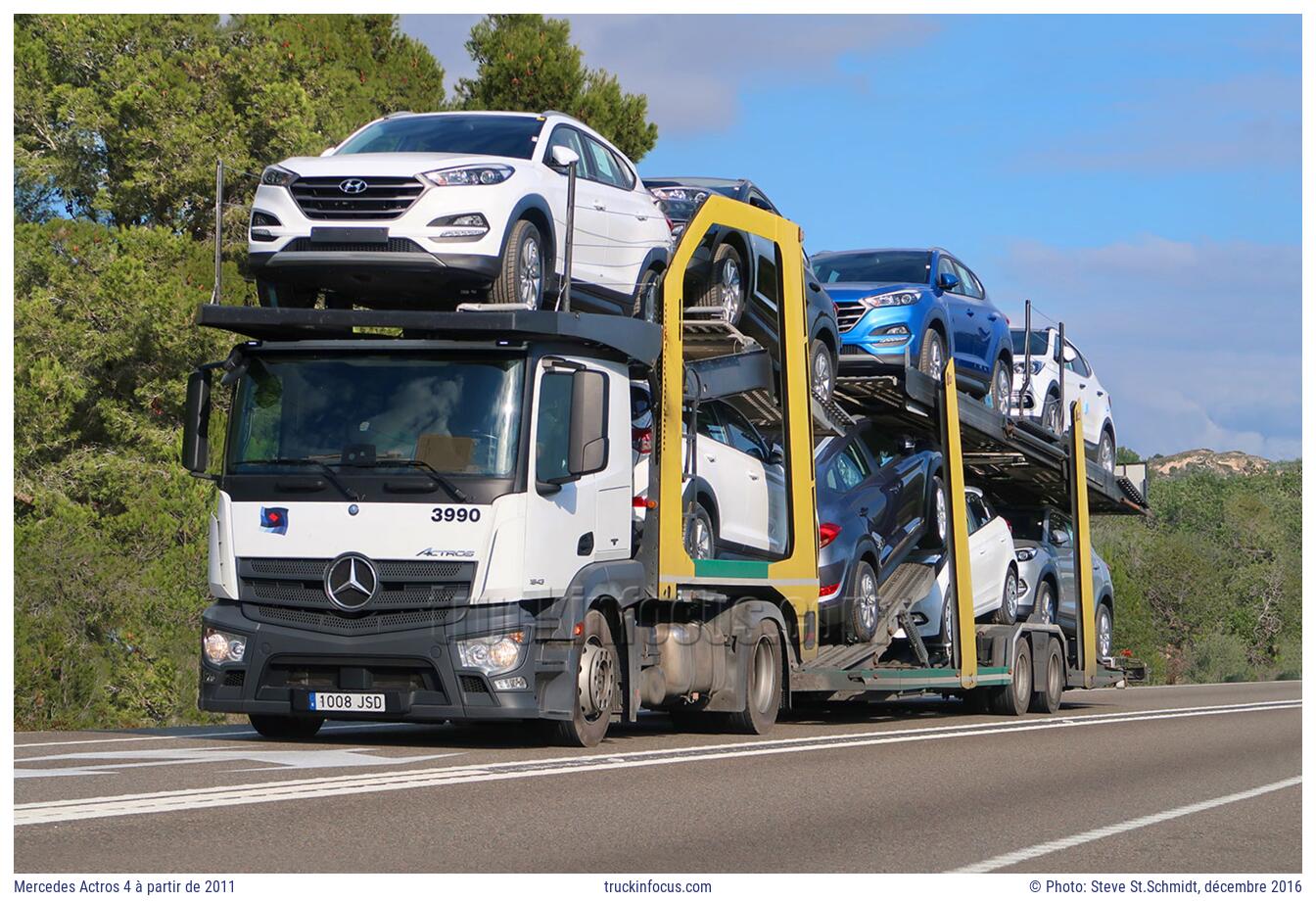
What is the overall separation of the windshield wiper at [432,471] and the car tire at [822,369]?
14.6ft

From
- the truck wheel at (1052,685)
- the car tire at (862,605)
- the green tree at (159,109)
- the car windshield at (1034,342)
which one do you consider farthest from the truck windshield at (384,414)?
the green tree at (159,109)

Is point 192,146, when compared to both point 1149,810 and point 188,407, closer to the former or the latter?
point 188,407

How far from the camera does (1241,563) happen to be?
276ft

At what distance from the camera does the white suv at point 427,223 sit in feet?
37.5

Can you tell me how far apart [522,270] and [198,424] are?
7.38 feet

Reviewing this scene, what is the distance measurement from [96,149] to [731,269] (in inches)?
828

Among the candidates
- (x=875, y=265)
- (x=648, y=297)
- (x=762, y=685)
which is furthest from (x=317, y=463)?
(x=875, y=265)

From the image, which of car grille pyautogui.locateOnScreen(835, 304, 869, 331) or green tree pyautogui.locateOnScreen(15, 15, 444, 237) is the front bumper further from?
green tree pyautogui.locateOnScreen(15, 15, 444, 237)

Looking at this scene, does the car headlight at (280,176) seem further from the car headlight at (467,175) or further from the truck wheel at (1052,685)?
the truck wheel at (1052,685)

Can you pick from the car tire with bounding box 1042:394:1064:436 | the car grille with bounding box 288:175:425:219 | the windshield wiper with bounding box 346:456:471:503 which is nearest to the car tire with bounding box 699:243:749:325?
the car grille with bounding box 288:175:425:219

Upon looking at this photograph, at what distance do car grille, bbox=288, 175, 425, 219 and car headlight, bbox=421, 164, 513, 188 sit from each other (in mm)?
119

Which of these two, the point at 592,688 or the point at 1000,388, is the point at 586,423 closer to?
the point at 592,688
